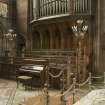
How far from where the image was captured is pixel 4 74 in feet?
44.5

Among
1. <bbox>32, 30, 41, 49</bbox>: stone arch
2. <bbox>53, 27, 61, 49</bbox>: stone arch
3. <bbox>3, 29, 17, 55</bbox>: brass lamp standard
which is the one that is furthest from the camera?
<bbox>3, 29, 17, 55</bbox>: brass lamp standard

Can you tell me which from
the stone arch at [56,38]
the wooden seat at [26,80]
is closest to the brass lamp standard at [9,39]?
the stone arch at [56,38]

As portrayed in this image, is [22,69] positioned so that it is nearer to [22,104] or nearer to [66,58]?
[66,58]

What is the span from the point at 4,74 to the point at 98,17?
6.32m

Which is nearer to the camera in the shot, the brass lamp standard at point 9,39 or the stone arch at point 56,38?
the stone arch at point 56,38

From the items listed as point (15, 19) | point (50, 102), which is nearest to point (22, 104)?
point (50, 102)

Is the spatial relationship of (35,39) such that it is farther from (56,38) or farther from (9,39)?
(56,38)

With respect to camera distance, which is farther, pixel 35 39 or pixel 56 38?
pixel 35 39

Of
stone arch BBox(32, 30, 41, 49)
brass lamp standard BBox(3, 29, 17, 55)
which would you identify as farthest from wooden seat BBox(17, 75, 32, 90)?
brass lamp standard BBox(3, 29, 17, 55)

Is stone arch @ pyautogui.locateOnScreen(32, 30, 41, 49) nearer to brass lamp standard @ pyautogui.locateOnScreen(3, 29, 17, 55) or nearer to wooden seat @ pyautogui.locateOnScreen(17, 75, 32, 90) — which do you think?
brass lamp standard @ pyautogui.locateOnScreen(3, 29, 17, 55)

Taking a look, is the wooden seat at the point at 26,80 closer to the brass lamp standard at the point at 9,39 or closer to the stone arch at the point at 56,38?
the stone arch at the point at 56,38

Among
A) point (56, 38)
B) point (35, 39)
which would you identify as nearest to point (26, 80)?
point (56, 38)

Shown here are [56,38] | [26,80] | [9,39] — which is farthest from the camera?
[9,39]

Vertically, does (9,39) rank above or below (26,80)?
above
